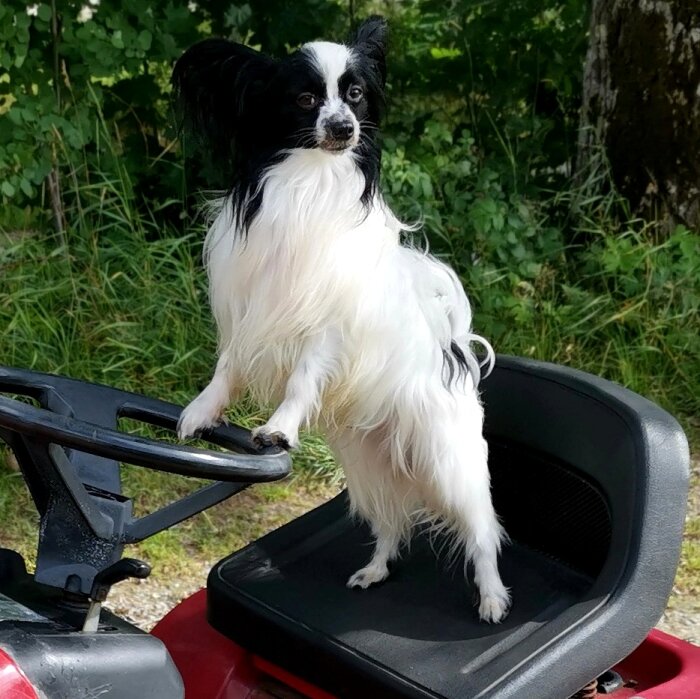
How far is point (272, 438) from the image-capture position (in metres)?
1.74

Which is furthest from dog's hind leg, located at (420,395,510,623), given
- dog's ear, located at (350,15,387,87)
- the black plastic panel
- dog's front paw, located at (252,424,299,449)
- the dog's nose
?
the black plastic panel

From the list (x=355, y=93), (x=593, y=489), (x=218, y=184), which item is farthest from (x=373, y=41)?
(x=218, y=184)

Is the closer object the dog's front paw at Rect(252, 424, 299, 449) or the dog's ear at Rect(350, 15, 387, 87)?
the dog's front paw at Rect(252, 424, 299, 449)

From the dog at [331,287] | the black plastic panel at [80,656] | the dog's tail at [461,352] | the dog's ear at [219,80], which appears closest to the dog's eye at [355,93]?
the dog at [331,287]

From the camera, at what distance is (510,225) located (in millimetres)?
3990

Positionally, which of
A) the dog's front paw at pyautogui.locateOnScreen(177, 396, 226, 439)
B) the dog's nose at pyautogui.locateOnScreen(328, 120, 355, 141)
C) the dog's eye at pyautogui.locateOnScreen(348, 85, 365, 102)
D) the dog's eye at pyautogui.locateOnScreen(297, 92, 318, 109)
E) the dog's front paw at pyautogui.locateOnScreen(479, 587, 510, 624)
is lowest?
the dog's front paw at pyautogui.locateOnScreen(479, 587, 510, 624)

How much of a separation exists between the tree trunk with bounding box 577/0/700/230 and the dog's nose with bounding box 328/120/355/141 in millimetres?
2609

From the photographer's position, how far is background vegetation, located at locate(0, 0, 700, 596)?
3.80 m

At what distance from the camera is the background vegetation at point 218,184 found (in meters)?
3.80

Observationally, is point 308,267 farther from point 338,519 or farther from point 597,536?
point 597,536

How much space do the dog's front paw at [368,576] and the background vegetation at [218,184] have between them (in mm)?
1643

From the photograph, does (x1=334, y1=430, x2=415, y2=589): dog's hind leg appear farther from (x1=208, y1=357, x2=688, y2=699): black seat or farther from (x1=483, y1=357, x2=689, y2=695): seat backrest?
(x1=483, y1=357, x2=689, y2=695): seat backrest

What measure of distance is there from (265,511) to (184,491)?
26 cm

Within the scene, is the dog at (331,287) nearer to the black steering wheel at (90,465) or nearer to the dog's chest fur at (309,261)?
the dog's chest fur at (309,261)
